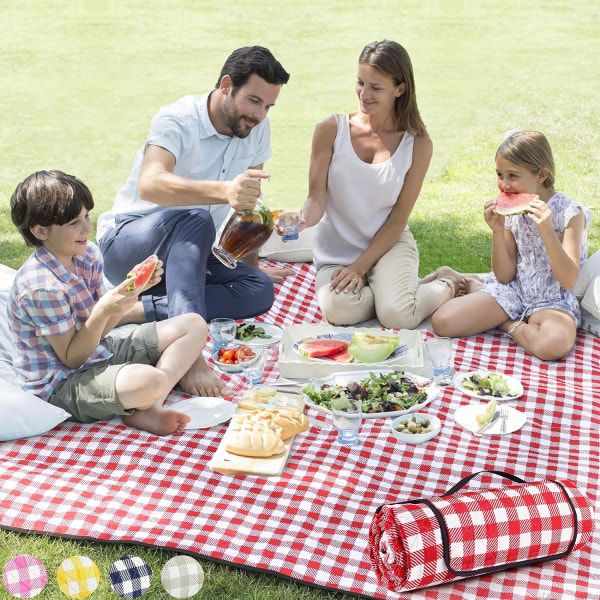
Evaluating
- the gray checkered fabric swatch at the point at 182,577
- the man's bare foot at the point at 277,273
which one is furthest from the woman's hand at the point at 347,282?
the gray checkered fabric swatch at the point at 182,577

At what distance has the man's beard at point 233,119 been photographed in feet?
16.9

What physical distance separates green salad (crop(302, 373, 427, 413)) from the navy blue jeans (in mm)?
885

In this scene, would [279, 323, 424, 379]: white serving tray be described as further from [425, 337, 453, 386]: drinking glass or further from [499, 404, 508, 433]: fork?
[499, 404, 508, 433]: fork

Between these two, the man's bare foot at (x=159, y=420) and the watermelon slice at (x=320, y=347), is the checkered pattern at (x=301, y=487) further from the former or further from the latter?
the watermelon slice at (x=320, y=347)

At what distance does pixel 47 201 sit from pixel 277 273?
96.1 inches

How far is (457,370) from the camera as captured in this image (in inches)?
195

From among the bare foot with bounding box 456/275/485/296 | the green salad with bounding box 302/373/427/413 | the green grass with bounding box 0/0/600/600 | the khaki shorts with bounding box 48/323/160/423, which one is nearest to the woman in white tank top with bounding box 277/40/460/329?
the bare foot with bounding box 456/275/485/296

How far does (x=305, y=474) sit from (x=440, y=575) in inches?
35.3

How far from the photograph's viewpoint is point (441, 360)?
4711mm

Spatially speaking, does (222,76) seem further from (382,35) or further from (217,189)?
(382,35)

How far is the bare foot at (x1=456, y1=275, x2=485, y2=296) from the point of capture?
19.5 feet

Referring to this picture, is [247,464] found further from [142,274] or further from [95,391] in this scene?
[142,274]

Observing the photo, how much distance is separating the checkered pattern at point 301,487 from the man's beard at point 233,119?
65.9 inches

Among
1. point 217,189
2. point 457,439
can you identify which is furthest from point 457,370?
point 217,189
